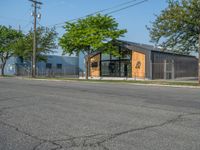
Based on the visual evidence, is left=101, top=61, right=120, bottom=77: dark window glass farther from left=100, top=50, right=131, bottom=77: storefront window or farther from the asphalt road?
Result: the asphalt road

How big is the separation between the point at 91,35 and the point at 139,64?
24.9 ft

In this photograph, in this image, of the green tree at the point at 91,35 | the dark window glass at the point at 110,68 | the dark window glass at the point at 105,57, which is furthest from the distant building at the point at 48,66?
the green tree at the point at 91,35

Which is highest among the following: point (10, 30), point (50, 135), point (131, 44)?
point (10, 30)

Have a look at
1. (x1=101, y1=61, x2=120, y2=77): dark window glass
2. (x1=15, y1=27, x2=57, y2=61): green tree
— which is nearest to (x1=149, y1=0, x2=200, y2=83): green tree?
(x1=101, y1=61, x2=120, y2=77): dark window glass

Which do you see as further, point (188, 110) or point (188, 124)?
point (188, 110)

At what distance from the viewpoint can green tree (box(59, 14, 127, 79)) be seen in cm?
3622

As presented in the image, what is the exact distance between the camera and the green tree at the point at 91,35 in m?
36.2

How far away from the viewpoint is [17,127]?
7.04m

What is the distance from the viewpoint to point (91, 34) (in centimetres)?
3641

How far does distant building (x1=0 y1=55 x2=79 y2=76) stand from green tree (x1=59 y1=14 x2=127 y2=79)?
20913 mm

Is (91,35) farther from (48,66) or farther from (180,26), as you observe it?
(48,66)

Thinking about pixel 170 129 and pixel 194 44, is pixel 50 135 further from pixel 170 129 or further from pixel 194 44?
pixel 194 44

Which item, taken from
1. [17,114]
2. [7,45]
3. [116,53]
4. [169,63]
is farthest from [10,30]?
[17,114]

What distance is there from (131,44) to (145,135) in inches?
1353
